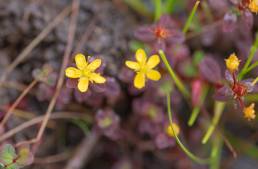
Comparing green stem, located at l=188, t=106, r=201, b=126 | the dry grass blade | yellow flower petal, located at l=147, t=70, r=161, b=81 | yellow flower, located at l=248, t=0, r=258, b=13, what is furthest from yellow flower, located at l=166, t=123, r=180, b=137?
the dry grass blade

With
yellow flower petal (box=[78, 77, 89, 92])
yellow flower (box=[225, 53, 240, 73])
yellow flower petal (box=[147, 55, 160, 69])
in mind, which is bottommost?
yellow flower (box=[225, 53, 240, 73])

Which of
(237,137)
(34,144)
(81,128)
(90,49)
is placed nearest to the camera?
(34,144)

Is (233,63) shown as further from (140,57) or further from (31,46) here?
(31,46)

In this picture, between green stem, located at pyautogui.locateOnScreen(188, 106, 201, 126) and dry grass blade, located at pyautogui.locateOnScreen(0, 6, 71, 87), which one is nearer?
green stem, located at pyautogui.locateOnScreen(188, 106, 201, 126)

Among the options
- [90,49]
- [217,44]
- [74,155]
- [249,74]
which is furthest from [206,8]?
[74,155]

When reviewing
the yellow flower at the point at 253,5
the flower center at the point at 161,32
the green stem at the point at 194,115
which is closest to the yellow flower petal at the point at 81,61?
the flower center at the point at 161,32

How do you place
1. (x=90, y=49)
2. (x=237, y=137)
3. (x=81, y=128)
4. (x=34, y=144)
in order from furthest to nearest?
(x=237, y=137) < (x=81, y=128) < (x=90, y=49) < (x=34, y=144)

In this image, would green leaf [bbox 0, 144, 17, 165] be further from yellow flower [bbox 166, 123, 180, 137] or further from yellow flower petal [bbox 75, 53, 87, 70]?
yellow flower [bbox 166, 123, 180, 137]

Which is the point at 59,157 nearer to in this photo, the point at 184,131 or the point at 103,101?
the point at 103,101

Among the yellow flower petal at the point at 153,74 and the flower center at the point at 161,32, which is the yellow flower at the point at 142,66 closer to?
the yellow flower petal at the point at 153,74
